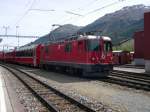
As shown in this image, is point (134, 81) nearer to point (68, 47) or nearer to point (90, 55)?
point (90, 55)

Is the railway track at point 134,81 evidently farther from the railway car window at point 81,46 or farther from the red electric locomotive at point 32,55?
the red electric locomotive at point 32,55

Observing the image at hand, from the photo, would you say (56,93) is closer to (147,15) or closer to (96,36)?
(96,36)

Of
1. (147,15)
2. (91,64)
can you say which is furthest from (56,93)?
(147,15)

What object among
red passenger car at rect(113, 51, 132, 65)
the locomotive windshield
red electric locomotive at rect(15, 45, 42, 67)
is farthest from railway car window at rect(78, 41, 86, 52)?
red passenger car at rect(113, 51, 132, 65)

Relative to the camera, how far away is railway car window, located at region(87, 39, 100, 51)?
24.8 m

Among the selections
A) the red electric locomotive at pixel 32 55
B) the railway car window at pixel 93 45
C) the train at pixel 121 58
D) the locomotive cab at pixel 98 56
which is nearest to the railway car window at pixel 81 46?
the railway car window at pixel 93 45

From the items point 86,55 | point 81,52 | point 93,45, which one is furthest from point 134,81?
point 81,52

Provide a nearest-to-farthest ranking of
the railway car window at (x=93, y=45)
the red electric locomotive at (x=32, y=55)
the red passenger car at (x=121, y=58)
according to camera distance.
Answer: the railway car window at (x=93, y=45), the red electric locomotive at (x=32, y=55), the red passenger car at (x=121, y=58)

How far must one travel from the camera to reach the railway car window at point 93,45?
2481 centimetres

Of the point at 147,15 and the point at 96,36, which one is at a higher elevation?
the point at 147,15

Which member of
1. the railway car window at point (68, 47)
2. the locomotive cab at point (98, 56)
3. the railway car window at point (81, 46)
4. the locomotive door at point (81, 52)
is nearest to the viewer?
the locomotive cab at point (98, 56)

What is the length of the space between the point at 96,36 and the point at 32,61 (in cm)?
2144

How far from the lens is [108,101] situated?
46.7 ft

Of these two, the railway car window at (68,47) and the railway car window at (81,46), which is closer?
the railway car window at (81,46)
